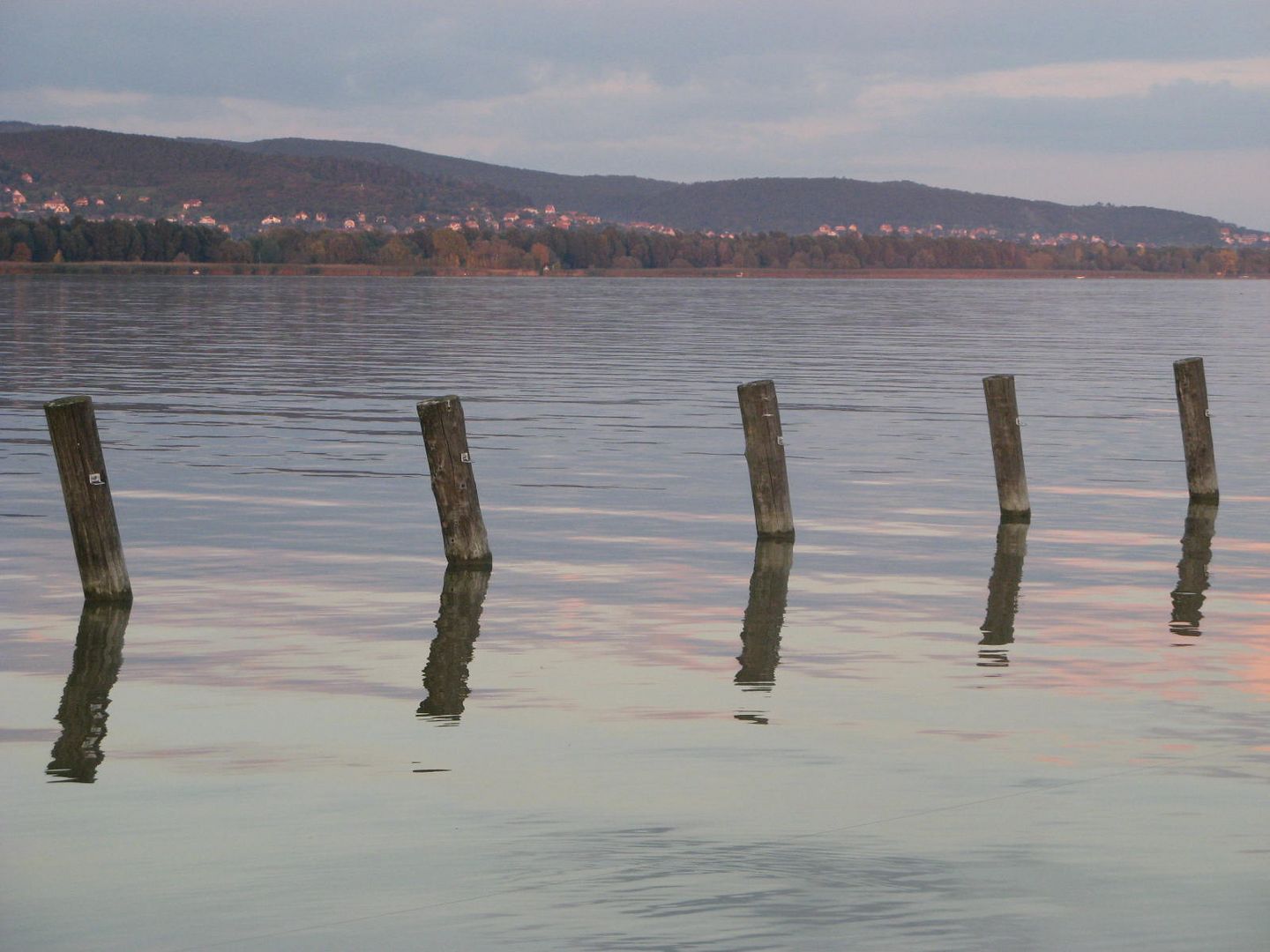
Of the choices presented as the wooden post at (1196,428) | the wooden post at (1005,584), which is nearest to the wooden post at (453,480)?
the wooden post at (1005,584)

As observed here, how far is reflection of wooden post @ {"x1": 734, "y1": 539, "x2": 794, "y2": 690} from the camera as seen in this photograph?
43.4 feet

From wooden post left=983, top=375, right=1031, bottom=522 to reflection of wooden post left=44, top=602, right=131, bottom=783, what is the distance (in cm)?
904

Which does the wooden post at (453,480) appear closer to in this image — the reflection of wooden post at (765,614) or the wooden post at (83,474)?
the reflection of wooden post at (765,614)

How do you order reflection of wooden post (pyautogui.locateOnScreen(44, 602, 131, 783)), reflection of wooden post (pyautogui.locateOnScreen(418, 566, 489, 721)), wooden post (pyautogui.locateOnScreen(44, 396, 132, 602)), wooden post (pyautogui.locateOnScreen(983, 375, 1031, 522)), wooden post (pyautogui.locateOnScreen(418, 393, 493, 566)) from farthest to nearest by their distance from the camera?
wooden post (pyautogui.locateOnScreen(983, 375, 1031, 522)) → wooden post (pyautogui.locateOnScreen(418, 393, 493, 566)) → wooden post (pyautogui.locateOnScreen(44, 396, 132, 602)) → reflection of wooden post (pyautogui.locateOnScreen(418, 566, 489, 721)) → reflection of wooden post (pyautogui.locateOnScreen(44, 602, 131, 783))

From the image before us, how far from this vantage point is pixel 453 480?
1655cm

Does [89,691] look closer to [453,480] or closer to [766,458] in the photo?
[453,480]

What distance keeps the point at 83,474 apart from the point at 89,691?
8.51ft

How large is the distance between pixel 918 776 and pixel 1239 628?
18.0 feet

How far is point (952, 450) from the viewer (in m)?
30.5

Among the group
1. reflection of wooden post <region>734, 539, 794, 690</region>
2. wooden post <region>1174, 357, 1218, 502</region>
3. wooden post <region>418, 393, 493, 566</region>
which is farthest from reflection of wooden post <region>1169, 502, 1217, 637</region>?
wooden post <region>418, 393, 493, 566</region>

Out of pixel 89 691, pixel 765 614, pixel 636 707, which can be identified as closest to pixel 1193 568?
pixel 765 614

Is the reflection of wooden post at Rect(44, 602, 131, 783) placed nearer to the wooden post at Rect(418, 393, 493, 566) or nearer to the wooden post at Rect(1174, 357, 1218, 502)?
the wooden post at Rect(418, 393, 493, 566)

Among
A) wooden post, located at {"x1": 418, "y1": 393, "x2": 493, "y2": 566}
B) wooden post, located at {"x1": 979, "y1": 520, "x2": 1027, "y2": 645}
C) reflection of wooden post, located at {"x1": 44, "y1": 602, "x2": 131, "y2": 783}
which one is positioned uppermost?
wooden post, located at {"x1": 418, "y1": 393, "x2": 493, "y2": 566}

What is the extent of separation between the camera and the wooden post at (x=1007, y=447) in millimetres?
20141
